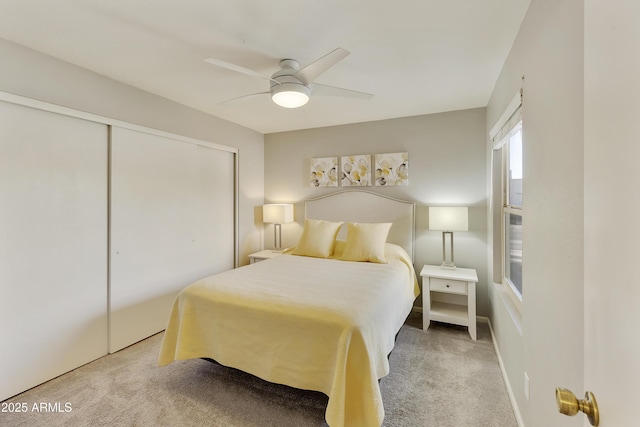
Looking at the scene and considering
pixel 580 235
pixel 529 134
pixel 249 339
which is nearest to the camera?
pixel 580 235

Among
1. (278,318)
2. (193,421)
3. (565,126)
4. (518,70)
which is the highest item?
(518,70)

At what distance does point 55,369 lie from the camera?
220 cm

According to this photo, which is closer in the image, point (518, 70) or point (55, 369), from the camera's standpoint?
point (518, 70)

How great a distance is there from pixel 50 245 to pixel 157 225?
2.84 feet

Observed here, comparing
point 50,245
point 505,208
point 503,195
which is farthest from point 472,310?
point 50,245

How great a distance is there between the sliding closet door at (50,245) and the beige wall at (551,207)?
322 centimetres

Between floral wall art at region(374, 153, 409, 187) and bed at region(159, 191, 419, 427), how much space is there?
1091 millimetres

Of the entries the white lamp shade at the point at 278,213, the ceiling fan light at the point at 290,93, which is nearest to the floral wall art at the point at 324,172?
the white lamp shade at the point at 278,213

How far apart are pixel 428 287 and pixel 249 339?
1.97 metres

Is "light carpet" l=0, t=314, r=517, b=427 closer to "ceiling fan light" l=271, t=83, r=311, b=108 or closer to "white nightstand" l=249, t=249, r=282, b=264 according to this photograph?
"white nightstand" l=249, t=249, r=282, b=264

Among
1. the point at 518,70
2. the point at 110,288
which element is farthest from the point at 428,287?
the point at 110,288

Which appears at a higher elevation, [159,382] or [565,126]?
[565,126]

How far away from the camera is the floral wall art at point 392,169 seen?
357 cm

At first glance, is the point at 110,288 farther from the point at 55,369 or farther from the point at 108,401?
the point at 108,401
